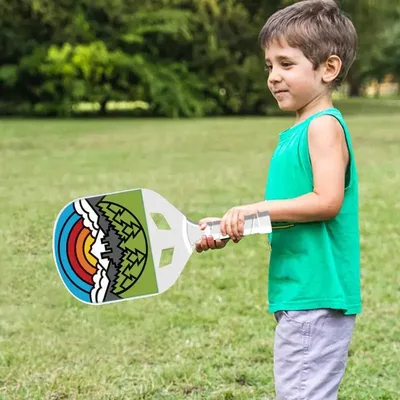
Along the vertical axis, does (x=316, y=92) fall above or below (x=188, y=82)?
above

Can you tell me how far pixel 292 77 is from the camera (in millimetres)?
1980

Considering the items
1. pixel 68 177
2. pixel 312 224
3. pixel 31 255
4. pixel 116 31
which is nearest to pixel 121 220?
pixel 312 224

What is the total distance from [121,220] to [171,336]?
1603mm

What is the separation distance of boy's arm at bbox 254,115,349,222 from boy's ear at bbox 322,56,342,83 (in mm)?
131

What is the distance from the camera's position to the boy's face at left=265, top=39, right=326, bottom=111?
6.48 ft

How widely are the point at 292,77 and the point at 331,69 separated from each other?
10cm

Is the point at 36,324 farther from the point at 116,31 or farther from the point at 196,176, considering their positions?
the point at 116,31

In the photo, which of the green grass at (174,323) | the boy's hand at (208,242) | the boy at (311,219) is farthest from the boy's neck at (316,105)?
the green grass at (174,323)

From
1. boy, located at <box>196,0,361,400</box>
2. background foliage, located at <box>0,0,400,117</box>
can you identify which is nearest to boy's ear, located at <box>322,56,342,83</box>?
boy, located at <box>196,0,361,400</box>

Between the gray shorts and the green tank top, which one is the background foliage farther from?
the gray shorts

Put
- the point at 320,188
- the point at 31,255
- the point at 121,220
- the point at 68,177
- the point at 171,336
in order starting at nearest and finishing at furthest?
1. the point at 320,188
2. the point at 121,220
3. the point at 171,336
4. the point at 31,255
5. the point at 68,177

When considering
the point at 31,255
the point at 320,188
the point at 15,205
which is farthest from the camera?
the point at 15,205

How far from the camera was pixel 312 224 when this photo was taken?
6.46 ft

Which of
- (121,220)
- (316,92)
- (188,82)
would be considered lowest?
(188,82)
